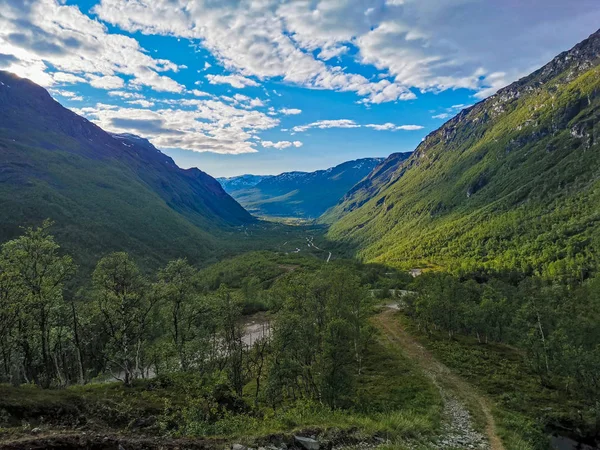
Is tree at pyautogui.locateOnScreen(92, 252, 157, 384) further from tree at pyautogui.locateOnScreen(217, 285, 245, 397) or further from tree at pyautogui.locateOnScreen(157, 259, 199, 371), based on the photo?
tree at pyautogui.locateOnScreen(217, 285, 245, 397)

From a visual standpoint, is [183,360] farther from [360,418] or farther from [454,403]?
[454,403]

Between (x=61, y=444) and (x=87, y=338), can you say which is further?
(x=87, y=338)

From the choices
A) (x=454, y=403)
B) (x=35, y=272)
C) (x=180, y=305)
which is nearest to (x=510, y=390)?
(x=454, y=403)

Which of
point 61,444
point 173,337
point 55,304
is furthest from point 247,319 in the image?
point 61,444

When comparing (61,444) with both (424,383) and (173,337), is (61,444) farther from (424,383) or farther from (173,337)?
(424,383)

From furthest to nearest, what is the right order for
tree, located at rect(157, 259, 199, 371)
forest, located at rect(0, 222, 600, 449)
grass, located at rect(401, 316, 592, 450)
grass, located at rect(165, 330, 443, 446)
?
tree, located at rect(157, 259, 199, 371) < grass, located at rect(401, 316, 592, 450) < forest, located at rect(0, 222, 600, 449) < grass, located at rect(165, 330, 443, 446)

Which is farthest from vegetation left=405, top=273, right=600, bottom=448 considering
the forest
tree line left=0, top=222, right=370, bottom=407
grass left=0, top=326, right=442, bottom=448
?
tree line left=0, top=222, right=370, bottom=407
